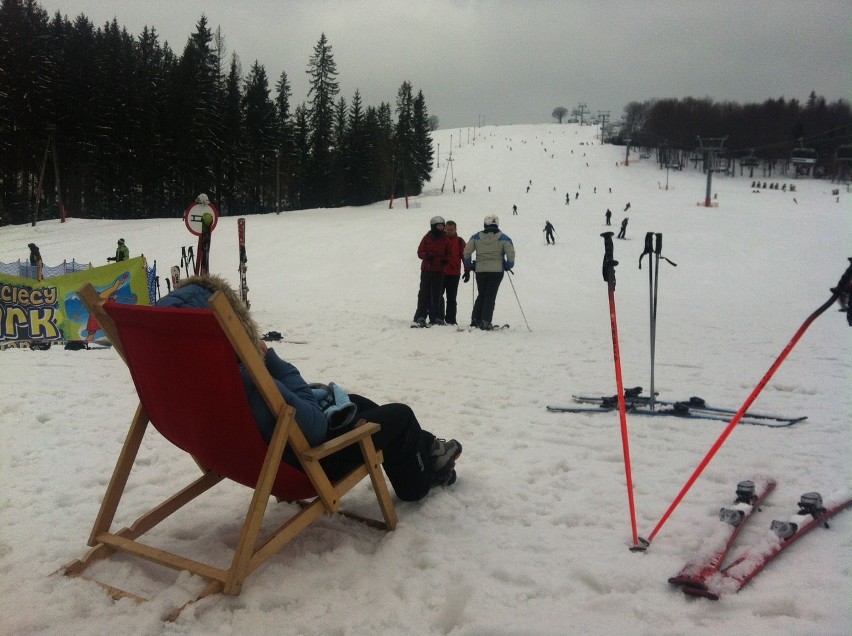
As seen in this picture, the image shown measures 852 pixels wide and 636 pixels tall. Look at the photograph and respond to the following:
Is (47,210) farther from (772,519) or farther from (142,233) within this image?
(772,519)

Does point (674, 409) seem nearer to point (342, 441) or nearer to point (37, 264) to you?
point (342, 441)

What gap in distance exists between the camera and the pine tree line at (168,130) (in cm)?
3622

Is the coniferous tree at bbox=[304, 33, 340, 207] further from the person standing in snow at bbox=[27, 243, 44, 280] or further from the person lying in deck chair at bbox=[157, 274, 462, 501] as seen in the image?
the person lying in deck chair at bbox=[157, 274, 462, 501]

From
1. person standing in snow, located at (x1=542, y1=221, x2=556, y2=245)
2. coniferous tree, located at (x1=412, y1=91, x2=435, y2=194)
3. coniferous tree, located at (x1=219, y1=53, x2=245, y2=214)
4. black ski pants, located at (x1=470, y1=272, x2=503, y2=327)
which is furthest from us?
coniferous tree, located at (x1=412, y1=91, x2=435, y2=194)

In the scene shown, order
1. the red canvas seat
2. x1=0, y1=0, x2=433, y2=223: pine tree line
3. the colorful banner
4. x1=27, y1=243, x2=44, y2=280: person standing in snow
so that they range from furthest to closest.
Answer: x1=0, y1=0, x2=433, y2=223: pine tree line → x1=27, y1=243, x2=44, y2=280: person standing in snow → the colorful banner → the red canvas seat

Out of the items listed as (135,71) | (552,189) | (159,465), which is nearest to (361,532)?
(159,465)

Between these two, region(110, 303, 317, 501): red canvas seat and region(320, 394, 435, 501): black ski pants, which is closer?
region(110, 303, 317, 501): red canvas seat

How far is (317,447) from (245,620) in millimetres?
716

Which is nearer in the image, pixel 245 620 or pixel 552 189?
pixel 245 620

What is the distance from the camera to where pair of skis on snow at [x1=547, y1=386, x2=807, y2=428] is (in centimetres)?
491

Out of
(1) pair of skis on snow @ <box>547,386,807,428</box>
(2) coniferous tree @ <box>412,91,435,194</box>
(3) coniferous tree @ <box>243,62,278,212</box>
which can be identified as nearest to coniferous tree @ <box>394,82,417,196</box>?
(2) coniferous tree @ <box>412,91,435,194</box>

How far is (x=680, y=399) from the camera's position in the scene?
578 centimetres

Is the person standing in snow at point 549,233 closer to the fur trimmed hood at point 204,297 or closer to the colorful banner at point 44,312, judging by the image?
the colorful banner at point 44,312

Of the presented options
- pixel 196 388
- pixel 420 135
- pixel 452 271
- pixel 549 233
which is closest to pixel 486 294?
pixel 452 271
